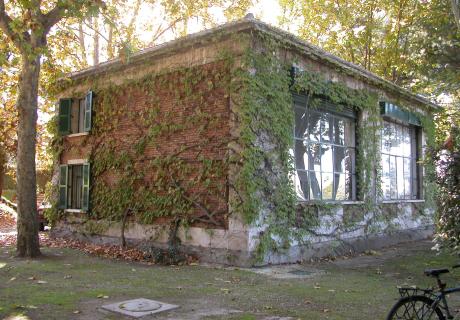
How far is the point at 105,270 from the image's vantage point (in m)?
9.72

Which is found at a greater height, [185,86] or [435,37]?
[435,37]

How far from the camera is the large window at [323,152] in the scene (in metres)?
11.8

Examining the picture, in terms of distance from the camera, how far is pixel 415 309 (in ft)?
14.4

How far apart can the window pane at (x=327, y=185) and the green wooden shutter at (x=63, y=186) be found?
25.6 ft

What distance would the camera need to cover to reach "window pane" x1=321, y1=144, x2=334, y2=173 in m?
12.6

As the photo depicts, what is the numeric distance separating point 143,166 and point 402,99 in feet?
30.2

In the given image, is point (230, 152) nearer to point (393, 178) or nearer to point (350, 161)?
point (350, 161)

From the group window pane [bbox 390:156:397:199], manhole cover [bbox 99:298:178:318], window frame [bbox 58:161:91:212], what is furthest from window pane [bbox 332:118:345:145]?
manhole cover [bbox 99:298:178:318]

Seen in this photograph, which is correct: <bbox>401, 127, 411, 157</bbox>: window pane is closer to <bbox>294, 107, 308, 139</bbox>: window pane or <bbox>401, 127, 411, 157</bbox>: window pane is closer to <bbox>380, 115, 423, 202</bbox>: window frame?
<bbox>380, 115, 423, 202</bbox>: window frame

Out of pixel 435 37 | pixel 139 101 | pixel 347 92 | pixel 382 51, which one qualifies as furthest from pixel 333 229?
pixel 382 51

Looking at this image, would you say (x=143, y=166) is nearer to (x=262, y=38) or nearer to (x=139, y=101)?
(x=139, y=101)

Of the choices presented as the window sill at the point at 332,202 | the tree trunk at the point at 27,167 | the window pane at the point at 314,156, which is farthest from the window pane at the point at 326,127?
the tree trunk at the point at 27,167

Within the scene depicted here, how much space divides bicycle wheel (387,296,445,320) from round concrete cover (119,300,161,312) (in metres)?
3.21

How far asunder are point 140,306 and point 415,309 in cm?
358
